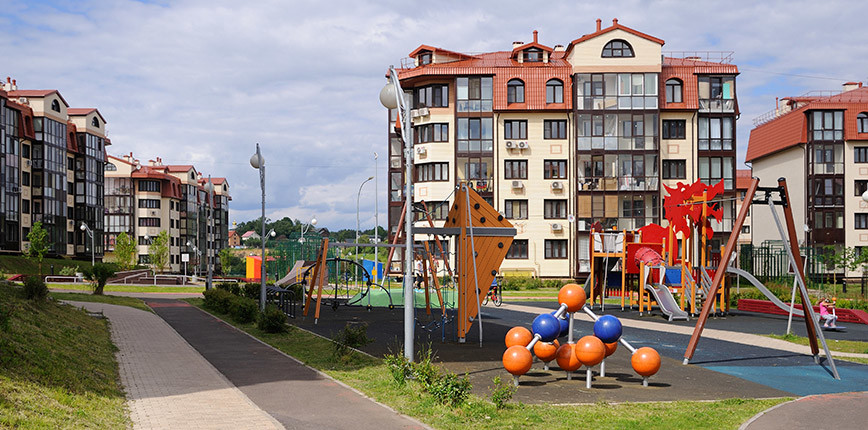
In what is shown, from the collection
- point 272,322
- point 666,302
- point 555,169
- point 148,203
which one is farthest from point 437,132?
point 148,203

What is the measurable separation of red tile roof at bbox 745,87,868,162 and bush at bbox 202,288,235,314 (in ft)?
153

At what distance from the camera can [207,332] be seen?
2106 cm

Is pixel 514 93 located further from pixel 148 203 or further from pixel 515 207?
pixel 148 203

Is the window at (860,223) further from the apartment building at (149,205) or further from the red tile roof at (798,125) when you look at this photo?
the apartment building at (149,205)

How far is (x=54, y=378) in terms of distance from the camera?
10555mm

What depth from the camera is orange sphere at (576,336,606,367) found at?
12320mm

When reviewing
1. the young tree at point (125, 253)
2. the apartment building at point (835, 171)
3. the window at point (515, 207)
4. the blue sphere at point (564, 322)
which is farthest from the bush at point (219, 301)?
the apartment building at point (835, 171)

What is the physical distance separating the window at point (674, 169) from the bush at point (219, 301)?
3450cm

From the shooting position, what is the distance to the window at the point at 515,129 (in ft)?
A: 182

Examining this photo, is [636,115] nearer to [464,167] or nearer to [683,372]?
[464,167]

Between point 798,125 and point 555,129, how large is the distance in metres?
19.6

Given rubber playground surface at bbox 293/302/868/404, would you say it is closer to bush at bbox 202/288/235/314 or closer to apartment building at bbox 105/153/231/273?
bush at bbox 202/288/235/314

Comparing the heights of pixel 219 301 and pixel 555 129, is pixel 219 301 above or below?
below

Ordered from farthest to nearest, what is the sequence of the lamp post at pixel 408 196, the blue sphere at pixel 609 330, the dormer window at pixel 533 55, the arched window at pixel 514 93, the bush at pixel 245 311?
the dormer window at pixel 533 55 < the arched window at pixel 514 93 < the bush at pixel 245 311 < the blue sphere at pixel 609 330 < the lamp post at pixel 408 196
